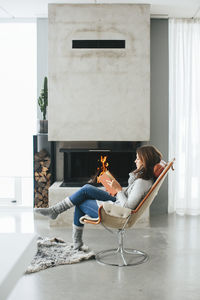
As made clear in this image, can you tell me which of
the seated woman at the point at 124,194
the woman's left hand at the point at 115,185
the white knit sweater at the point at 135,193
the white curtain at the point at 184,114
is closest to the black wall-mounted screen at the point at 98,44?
the white curtain at the point at 184,114

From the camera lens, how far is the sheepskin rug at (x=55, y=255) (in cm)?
322

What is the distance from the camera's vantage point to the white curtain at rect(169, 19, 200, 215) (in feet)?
16.9

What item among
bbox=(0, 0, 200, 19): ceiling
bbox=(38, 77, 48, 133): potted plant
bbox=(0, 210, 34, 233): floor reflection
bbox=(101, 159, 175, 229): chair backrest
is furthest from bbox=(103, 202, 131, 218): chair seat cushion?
bbox=(0, 0, 200, 19): ceiling

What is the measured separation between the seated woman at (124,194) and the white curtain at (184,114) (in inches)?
69.5

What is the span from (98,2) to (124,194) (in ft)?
8.12

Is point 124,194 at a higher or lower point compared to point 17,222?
higher

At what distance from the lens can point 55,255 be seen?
3461 mm

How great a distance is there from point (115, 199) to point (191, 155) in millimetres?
1870

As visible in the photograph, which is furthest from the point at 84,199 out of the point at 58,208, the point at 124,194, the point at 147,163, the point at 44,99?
the point at 44,99

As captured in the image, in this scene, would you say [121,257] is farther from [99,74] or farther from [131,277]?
[99,74]

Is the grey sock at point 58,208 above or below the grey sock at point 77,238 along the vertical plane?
above

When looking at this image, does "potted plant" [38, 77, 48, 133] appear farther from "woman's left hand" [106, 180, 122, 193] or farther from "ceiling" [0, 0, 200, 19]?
"woman's left hand" [106, 180, 122, 193]

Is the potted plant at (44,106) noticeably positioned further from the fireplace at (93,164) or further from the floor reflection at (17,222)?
the floor reflection at (17,222)

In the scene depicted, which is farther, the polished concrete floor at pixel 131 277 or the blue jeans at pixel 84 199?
the blue jeans at pixel 84 199
